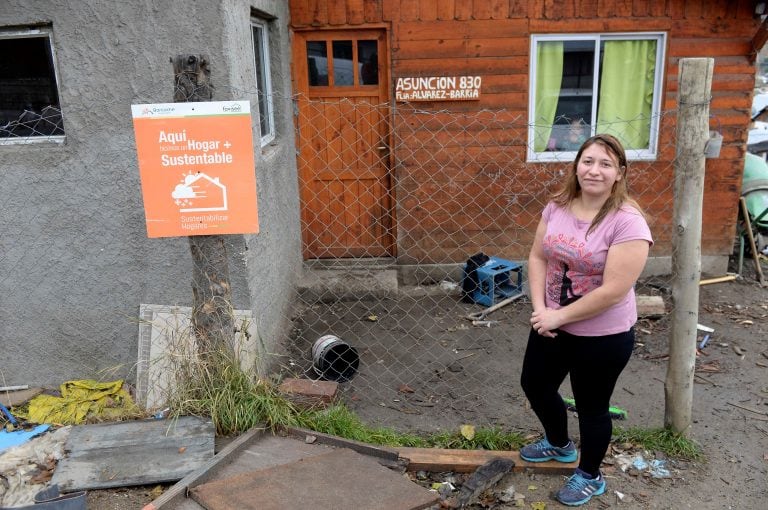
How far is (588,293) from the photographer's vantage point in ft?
9.48

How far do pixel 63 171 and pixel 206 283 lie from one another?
162 centimetres

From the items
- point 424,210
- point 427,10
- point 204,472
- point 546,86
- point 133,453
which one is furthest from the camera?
point 424,210

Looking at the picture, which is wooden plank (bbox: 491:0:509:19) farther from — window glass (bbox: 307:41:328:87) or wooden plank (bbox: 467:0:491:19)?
window glass (bbox: 307:41:328:87)

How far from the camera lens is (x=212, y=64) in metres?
4.15

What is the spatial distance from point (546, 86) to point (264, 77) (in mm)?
3152

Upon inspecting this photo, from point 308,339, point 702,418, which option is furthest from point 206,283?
point 702,418

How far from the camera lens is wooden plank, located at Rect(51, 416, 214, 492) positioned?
10.4 feet

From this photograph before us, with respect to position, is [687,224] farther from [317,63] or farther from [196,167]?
[317,63]

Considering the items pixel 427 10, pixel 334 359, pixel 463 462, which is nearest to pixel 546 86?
pixel 427 10

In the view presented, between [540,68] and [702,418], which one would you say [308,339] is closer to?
[702,418]

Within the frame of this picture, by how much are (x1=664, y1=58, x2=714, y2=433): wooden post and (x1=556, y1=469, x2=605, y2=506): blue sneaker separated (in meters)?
0.76

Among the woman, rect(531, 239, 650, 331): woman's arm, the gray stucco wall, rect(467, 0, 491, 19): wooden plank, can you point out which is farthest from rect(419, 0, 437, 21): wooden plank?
rect(531, 239, 650, 331): woman's arm

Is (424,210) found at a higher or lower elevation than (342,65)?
lower

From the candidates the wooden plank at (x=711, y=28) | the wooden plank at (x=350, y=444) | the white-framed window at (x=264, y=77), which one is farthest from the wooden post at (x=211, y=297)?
the wooden plank at (x=711, y=28)
